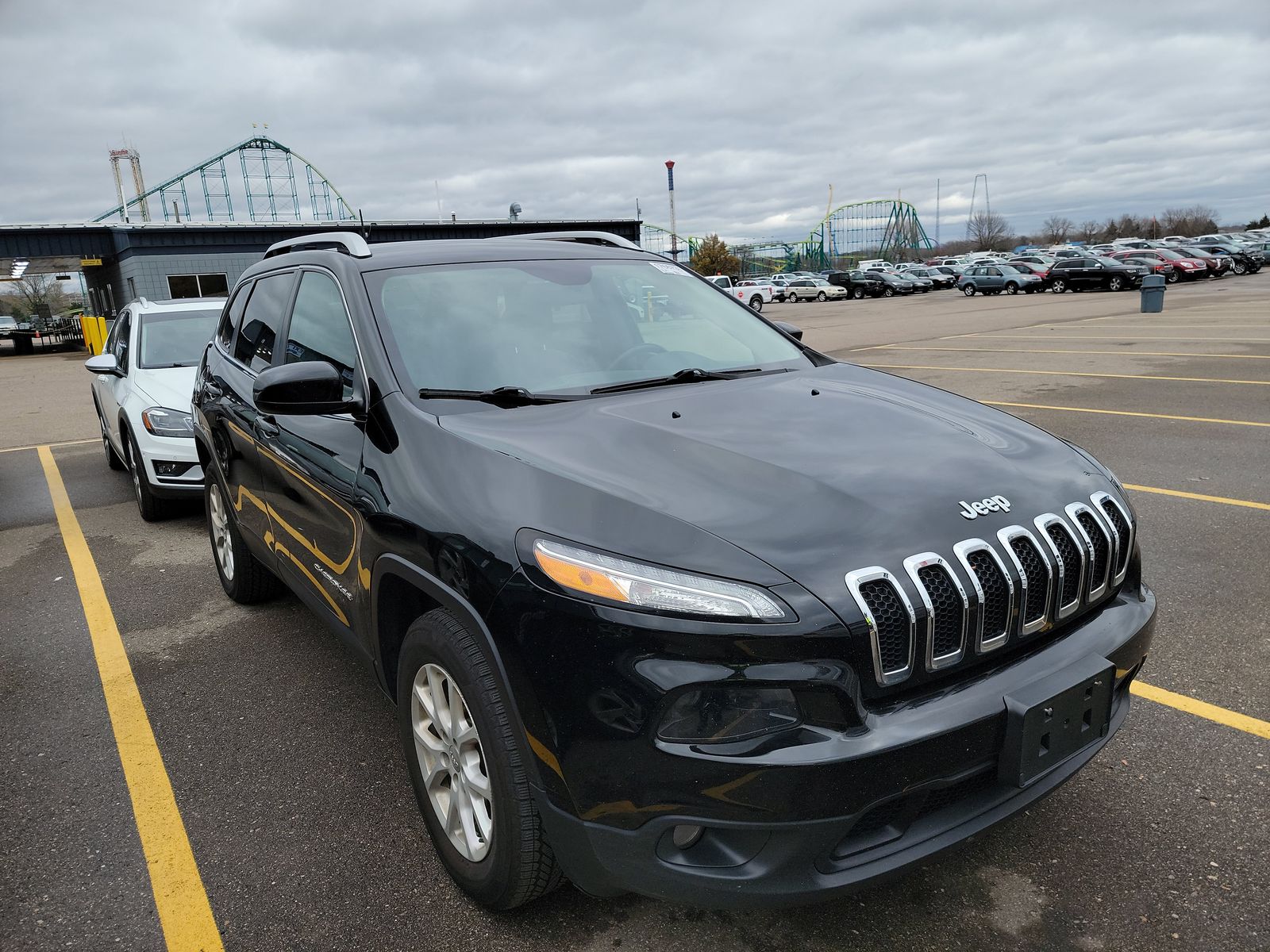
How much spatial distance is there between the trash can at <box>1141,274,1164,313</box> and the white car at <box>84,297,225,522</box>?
22490 mm

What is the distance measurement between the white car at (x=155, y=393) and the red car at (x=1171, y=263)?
131 ft

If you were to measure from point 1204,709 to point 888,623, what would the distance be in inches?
84.1

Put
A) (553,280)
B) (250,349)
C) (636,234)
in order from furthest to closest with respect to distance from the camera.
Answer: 1. (636,234)
2. (250,349)
3. (553,280)

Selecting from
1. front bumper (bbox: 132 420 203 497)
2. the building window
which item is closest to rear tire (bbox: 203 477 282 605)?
front bumper (bbox: 132 420 203 497)

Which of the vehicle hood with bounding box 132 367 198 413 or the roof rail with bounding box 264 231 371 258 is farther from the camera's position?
the vehicle hood with bounding box 132 367 198 413

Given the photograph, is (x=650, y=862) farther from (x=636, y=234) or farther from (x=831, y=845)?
(x=636, y=234)

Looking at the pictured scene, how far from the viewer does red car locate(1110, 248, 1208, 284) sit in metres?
38.3

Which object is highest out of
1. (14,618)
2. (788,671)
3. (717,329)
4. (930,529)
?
(717,329)

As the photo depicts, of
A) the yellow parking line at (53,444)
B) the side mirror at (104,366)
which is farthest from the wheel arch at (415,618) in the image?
the yellow parking line at (53,444)

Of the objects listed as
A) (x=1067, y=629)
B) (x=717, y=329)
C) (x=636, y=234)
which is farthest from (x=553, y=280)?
(x=636, y=234)

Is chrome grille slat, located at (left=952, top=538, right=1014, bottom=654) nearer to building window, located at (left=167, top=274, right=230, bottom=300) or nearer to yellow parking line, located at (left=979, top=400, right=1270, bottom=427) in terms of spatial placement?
yellow parking line, located at (left=979, top=400, right=1270, bottom=427)

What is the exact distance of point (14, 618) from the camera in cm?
488

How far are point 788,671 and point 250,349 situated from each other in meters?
3.26

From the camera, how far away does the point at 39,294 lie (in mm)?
93562
